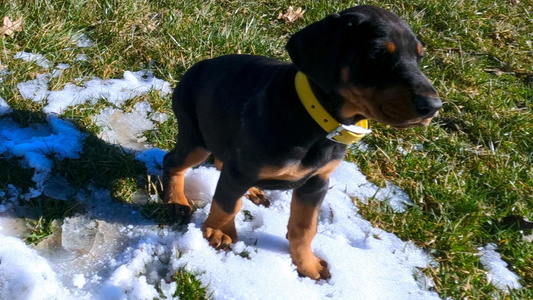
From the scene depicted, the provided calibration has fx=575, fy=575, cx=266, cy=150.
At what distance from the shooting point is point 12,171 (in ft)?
12.5

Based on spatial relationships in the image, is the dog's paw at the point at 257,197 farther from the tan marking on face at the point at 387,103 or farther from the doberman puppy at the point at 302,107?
the tan marking on face at the point at 387,103

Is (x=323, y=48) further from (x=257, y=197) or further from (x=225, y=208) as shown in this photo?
(x=257, y=197)

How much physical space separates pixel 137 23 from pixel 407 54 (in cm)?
333

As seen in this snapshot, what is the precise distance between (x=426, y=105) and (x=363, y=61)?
369 millimetres

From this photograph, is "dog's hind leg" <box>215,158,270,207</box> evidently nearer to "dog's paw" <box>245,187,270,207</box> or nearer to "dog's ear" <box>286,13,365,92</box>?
"dog's paw" <box>245,187,270,207</box>

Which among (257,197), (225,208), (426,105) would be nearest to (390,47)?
(426,105)

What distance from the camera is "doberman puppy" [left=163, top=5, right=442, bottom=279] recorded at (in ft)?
8.63

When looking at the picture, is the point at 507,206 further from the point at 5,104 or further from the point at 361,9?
the point at 5,104

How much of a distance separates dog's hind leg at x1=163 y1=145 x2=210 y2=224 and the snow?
0.29 ft

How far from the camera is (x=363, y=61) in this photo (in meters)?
2.65

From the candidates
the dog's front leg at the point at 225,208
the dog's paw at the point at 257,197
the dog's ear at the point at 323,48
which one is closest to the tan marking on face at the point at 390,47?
the dog's ear at the point at 323,48

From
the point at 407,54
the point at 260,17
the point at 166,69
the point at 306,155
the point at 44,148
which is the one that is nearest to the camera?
the point at 407,54

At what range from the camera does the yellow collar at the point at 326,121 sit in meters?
2.77

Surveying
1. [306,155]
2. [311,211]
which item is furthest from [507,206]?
[306,155]
